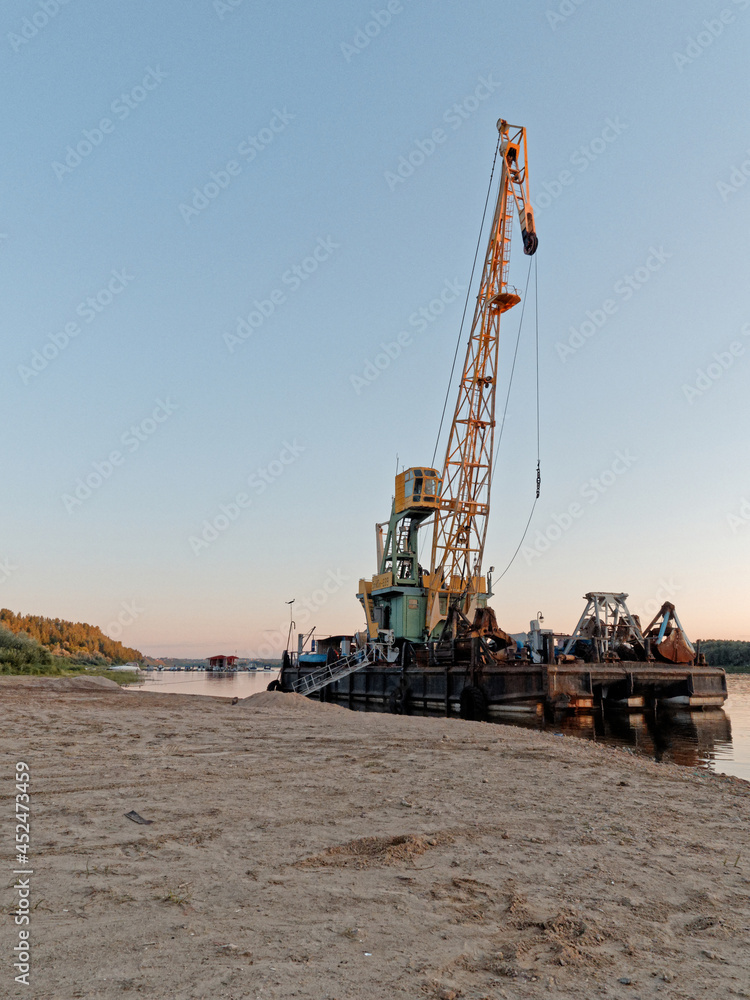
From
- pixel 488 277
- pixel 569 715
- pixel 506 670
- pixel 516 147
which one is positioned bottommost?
pixel 569 715

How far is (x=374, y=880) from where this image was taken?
5098mm

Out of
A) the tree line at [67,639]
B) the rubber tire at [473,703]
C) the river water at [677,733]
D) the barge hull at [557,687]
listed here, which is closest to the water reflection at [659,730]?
the river water at [677,733]

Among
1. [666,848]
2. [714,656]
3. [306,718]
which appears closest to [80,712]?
[306,718]

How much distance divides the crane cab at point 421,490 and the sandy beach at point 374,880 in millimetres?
36265

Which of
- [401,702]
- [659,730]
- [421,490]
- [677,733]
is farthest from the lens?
[421,490]

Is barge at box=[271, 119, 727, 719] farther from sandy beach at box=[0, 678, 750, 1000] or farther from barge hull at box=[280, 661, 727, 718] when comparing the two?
sandy beach at box=[0, 678, 750, 1000]

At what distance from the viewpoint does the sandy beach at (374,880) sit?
3609 mm

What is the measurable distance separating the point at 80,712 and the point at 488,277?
3939cm

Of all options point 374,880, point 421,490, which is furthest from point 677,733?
point 421,490

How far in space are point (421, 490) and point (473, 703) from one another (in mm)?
20005

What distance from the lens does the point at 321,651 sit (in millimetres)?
50219

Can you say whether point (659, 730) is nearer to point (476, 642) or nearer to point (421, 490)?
point (476, 642)

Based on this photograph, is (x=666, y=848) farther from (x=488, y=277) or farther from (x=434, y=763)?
(x=488, y=277)

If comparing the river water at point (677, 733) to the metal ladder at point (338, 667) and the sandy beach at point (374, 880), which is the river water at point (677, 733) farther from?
the metal ladder at point (338, 667)
